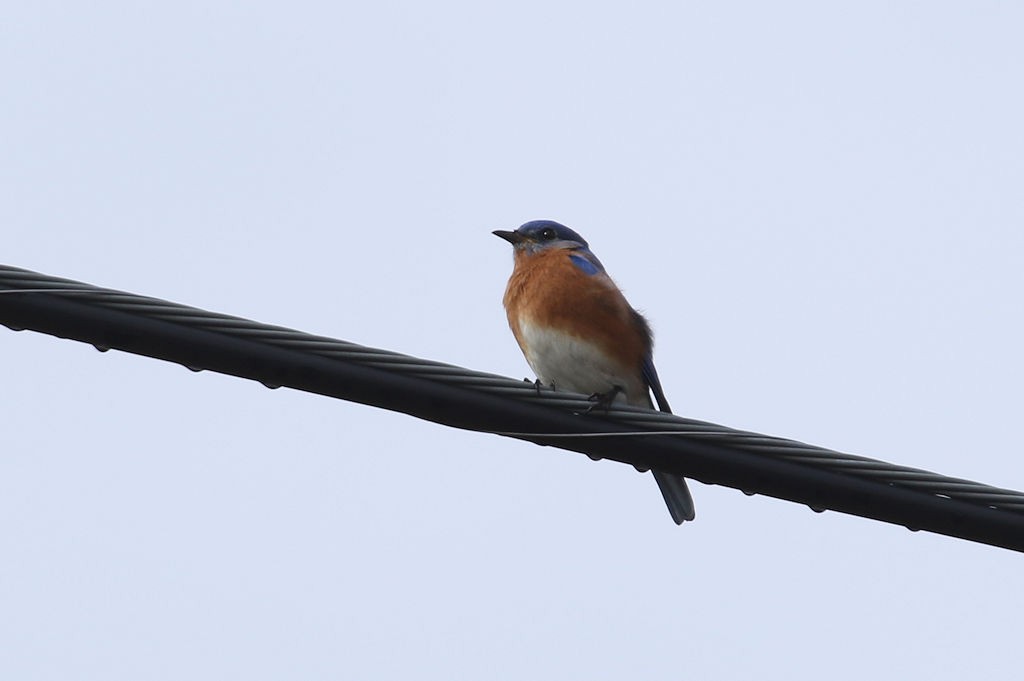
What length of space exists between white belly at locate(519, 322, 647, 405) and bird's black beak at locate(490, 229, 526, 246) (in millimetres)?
1170

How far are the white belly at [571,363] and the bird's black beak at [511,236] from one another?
1.17 m

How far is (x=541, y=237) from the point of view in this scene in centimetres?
833

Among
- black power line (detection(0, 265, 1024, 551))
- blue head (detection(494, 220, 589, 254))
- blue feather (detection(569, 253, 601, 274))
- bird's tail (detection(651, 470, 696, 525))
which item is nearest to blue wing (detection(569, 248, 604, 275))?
blue feather (detection(569, 253, 601, 274))

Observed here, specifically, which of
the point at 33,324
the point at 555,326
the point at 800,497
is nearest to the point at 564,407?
the point at 800,497

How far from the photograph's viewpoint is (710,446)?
4.41m

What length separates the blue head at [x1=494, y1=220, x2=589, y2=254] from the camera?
8.17m

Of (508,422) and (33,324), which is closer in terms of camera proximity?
(33,324)

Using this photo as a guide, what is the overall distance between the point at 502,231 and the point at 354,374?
4.25 meters

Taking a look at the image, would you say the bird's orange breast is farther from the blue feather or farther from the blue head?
the blue head

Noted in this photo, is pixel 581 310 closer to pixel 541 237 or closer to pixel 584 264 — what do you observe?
pixel 584 264

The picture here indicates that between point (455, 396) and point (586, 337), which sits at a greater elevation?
point (586, 337)

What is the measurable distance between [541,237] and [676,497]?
75.9 inches

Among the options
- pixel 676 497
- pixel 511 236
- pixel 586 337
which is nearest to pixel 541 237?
pixel 511 236

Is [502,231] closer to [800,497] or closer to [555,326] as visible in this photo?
[555,326]
